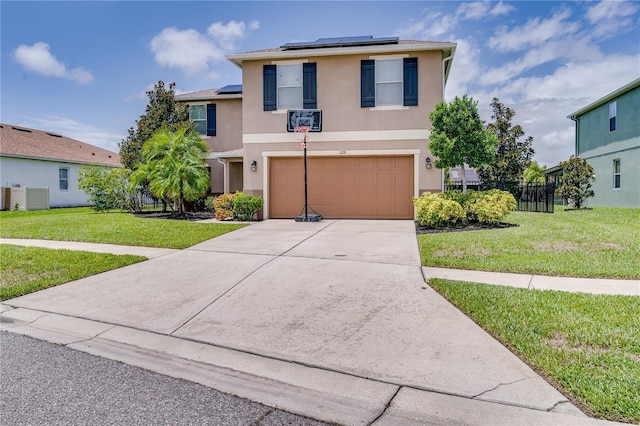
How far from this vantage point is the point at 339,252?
27.4 feet

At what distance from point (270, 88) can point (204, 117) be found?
490 centimetres

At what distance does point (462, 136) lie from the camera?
11578mm

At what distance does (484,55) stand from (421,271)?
42.2ft

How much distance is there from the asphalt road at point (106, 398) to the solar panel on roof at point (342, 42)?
13177mm

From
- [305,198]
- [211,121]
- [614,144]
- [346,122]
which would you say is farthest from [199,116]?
[614,144]

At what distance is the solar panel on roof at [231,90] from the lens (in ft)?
58.1

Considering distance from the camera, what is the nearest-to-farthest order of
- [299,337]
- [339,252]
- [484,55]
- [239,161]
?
[299,337] < [339,252] < [484,55] < [239,161]

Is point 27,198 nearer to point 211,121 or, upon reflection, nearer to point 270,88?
point 211,121

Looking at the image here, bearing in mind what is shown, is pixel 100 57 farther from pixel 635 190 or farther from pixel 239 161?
pixel 635 190

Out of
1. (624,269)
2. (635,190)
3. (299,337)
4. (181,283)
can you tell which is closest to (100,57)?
(181,283)

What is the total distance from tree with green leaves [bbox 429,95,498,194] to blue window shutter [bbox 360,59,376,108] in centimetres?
288

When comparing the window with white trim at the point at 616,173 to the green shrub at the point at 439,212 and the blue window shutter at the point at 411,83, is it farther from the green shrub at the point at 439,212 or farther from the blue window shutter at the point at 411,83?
the green shrub at the point at 439,212

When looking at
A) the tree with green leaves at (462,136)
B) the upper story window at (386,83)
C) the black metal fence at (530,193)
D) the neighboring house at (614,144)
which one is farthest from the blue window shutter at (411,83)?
the neighboring house at (614,144)

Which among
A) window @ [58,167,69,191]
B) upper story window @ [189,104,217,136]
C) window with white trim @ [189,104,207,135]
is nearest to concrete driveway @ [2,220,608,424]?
upper story window @ [189,104,217,136]
